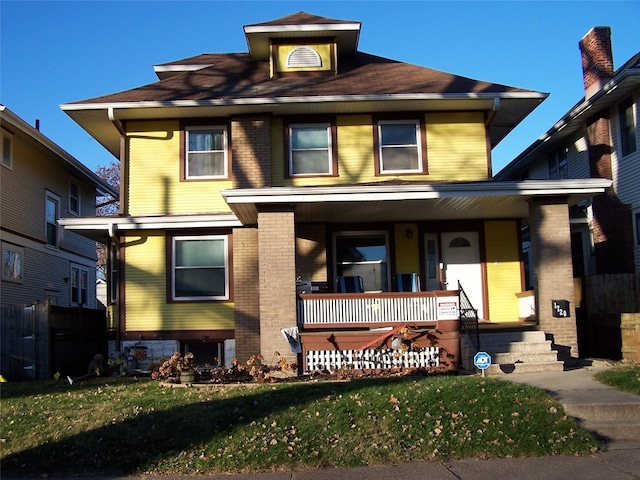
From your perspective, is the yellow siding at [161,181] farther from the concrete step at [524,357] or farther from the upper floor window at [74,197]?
the upper floor window at [74,197]

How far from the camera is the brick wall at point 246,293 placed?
1485 centimetres

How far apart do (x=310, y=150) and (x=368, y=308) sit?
4.84 meters

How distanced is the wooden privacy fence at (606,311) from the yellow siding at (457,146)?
11.9 ft

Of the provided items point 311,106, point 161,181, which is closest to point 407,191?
point 311,106

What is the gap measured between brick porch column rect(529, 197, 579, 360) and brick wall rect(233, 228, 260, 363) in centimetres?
608

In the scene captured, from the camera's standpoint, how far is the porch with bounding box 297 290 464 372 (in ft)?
39.2

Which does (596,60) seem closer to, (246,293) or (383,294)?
(383,294)

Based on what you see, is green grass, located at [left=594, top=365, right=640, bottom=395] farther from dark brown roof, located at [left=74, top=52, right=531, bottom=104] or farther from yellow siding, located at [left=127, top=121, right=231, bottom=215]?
yellow siding, located at [left=127, top=121, right=231, bottom=215]

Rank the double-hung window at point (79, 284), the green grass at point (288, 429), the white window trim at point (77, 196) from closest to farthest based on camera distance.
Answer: the green grass at point (288, 429), the white window trim at point (77, 196), the double-hung window at point (79, 284)

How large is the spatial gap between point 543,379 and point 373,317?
3.28 m

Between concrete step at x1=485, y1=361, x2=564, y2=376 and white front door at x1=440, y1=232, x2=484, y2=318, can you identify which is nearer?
concrete step at x1=485, y1=361, x2=564, y2=376

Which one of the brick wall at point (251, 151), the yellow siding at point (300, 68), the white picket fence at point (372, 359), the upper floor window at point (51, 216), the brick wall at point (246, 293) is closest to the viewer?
the white picket fence at point (372, 359)

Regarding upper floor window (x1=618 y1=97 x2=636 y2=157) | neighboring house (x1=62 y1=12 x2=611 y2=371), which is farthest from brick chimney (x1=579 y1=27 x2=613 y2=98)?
neighboring house (x1=62 y1=12 x2=611 y2=371)

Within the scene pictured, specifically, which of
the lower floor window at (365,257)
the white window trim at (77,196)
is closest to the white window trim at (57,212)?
the white window trim at (77,196)
